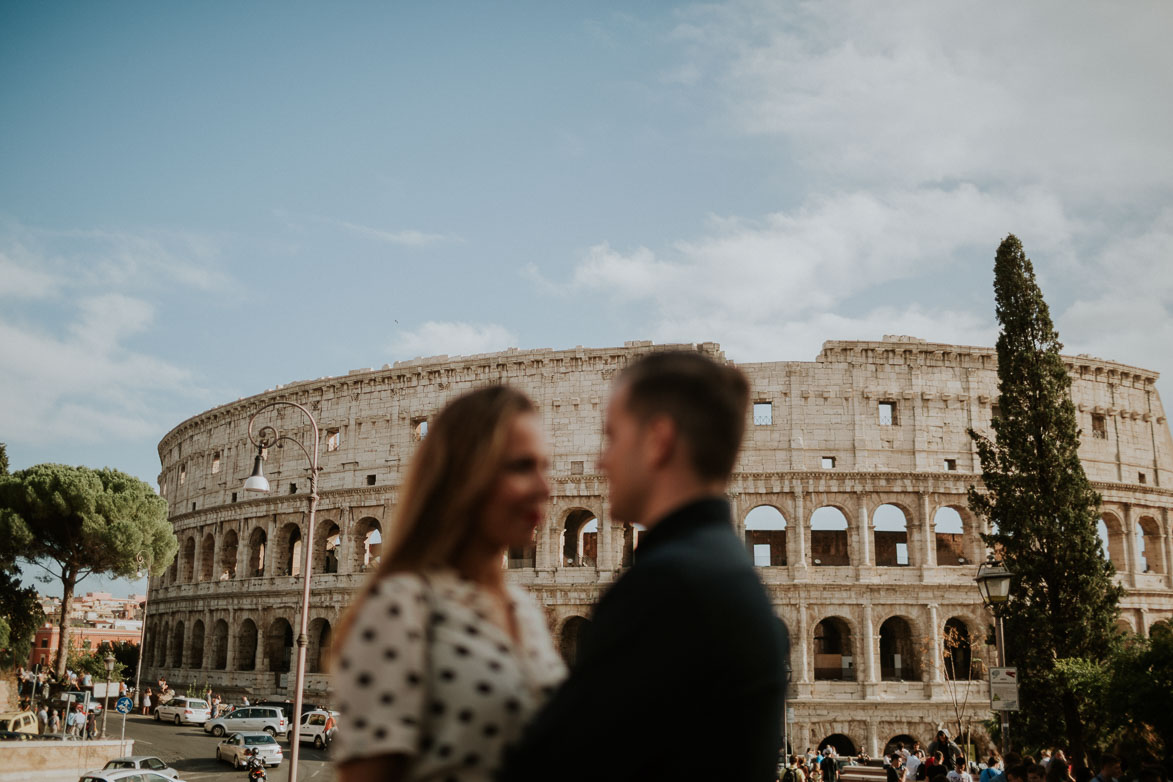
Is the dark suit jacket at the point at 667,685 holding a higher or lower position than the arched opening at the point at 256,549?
lower

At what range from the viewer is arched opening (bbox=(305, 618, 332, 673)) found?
41500mm

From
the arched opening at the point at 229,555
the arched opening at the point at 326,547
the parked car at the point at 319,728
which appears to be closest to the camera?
the parked car at the point at 319,728

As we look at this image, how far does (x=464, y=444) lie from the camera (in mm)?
1899

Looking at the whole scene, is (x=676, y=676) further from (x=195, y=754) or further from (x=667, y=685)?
(x=195, y=754)

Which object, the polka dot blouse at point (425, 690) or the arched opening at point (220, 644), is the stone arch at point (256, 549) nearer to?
the arched opening at point (220, 644)

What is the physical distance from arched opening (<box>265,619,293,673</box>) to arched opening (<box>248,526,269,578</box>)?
3.22m

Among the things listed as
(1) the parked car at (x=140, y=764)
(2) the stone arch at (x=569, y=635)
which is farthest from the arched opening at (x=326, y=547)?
(1) the parked car at (x=140, y=764)

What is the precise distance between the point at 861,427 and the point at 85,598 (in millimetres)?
136373

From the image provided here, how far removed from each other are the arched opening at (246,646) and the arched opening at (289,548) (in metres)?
3.13

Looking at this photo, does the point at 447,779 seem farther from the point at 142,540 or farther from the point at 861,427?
the point at 142,540

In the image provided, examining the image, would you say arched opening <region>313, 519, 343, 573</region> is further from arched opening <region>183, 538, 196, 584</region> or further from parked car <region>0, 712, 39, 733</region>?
parked car <region>0, 712, 39, 733</region>

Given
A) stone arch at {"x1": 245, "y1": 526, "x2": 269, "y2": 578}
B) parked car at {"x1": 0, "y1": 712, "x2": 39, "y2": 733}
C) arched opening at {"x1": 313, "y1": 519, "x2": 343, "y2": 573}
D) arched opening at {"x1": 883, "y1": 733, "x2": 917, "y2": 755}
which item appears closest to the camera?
parked car at {"x1": 0, "y1": 712, "x2": 39, "y2": 733}

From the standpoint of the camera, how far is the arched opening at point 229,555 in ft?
156

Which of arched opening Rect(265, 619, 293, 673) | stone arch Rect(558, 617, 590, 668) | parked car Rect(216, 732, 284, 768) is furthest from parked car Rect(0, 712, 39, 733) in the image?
stone arch Rect(558, 617, 590, 668)
